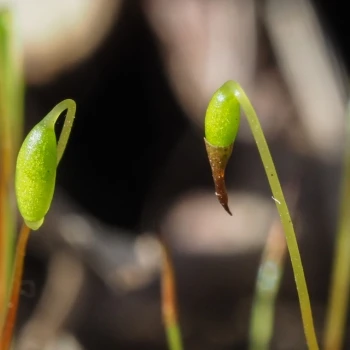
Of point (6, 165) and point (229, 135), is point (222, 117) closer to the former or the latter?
point (229, 135)

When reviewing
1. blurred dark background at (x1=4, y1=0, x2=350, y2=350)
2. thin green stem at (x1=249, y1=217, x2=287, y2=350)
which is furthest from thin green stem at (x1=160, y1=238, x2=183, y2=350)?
blurred dark background at (x1=4, y1=0, x2=350, y2=350)

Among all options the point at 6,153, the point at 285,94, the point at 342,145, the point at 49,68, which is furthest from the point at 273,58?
the point at 6,153

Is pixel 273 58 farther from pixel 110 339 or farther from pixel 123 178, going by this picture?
pixel 110 339

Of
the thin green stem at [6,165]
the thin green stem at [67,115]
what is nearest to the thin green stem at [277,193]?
the thin green stem at [67,115]

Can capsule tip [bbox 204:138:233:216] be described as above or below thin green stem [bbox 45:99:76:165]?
below

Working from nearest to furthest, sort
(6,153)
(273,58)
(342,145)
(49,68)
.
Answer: (6,153) < (342,145) < (49,68) < (273,58)

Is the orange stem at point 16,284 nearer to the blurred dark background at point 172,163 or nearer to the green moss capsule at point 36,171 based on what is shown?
the green moss capsule at point 36,171

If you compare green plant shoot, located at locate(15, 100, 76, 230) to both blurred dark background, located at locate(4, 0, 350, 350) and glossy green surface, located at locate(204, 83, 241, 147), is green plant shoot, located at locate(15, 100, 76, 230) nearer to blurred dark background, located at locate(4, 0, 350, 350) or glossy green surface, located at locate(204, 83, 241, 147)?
glossy green surface, located at locate(204, 83, 241, 147)
